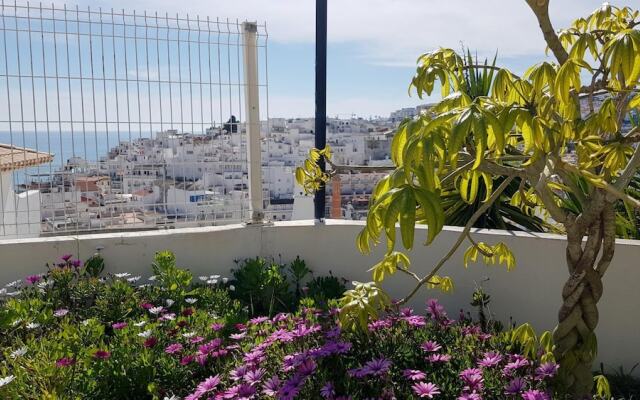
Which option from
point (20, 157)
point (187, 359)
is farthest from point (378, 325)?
point (20, 157)

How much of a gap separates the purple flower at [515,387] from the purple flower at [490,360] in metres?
0.14

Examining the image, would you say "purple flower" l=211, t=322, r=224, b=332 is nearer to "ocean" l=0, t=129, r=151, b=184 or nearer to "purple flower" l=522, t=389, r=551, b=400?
"purple flower" l=522, t=389, r=551, b=400

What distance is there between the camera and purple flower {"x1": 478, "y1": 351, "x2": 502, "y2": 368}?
2689 mm

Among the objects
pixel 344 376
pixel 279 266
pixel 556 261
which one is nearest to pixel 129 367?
pixel 344 376

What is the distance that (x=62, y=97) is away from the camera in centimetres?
423

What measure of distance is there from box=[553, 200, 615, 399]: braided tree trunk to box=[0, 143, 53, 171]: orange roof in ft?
11.4

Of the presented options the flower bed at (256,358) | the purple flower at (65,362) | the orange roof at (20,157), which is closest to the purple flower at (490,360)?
the flower bed at (256,358)

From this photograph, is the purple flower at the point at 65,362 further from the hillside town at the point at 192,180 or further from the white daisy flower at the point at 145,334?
the hillside town at the point at 192,180

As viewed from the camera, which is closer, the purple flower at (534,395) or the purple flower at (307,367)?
the purple flower at (534,395)

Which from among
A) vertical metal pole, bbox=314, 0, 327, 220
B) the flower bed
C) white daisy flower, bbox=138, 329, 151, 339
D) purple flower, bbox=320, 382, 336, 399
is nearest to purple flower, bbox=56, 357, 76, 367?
the flower bed

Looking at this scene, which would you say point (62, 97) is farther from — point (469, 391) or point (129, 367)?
point (469, 391)

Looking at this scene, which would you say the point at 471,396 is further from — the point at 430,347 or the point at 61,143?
the point at 61,143

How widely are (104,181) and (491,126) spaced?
3466mm

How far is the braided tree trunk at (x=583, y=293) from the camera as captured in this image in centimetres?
263
